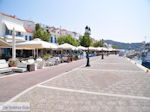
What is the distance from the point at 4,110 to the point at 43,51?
98.6 ft

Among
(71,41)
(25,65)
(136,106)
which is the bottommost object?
(136,106)

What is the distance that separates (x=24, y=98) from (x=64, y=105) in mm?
1695

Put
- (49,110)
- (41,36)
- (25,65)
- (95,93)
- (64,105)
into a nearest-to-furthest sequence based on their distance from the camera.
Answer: (49,110) < (64,105) < (95,93) < (25,65) < (41,36)

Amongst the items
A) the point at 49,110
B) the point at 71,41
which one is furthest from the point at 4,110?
the point at 71,41

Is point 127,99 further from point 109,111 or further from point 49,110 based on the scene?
point 49,110

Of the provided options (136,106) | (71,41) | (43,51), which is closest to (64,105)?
(136,106)

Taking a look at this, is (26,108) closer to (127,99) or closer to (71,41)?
(127,99)

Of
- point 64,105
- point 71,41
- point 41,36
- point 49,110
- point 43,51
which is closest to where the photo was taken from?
point 49,110

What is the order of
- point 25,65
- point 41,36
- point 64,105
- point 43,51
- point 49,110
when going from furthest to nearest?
1. point 43,51
2. point 41,36
3. point 25,65
4. point 64,105
5. point 49,110

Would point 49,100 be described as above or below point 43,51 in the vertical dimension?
below

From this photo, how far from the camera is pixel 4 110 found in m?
3.93

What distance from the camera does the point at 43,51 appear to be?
3322cm

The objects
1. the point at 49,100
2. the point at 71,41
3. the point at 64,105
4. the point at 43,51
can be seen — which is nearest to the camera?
the point at 64,105

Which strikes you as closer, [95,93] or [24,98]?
[24,98]
